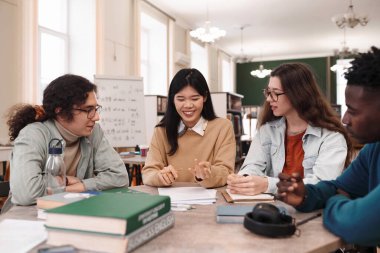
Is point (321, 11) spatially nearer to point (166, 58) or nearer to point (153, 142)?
point (166, 58)

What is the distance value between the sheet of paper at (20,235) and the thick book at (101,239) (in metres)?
0.06

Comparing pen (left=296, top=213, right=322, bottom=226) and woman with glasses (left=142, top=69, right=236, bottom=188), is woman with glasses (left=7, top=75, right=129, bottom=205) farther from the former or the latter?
pen (left=296, top=213, right=322, bottom=226)

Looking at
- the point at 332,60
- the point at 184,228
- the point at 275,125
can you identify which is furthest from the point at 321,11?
the point at 184,228

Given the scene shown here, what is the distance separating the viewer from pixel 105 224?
819 millimetres

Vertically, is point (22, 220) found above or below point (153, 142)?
below

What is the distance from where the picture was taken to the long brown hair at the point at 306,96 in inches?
71.1

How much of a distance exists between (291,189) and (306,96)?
0.82m

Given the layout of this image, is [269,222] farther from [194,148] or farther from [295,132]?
[194,148]

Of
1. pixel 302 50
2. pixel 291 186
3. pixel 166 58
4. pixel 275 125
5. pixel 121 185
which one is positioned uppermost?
pixel 302 50

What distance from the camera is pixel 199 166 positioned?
5.21 ft

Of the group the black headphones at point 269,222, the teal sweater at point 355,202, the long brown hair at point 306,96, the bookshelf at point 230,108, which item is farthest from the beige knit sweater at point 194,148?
the bookshelf at point 230,108

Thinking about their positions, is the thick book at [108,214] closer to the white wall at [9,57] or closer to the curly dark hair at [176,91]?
the curly dark hair at [176,91]

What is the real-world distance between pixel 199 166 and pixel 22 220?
0.73 m

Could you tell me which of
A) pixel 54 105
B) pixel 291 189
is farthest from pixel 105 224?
pixel 54 105
